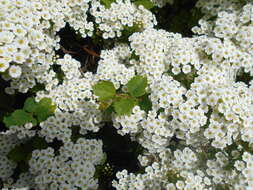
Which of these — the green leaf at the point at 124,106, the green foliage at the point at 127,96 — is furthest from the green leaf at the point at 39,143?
the green leaf at the point at 124,106

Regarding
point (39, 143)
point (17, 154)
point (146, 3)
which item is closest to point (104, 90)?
point (39, 143)

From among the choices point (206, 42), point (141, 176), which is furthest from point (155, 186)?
point (206, 42)

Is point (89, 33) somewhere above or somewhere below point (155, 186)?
above

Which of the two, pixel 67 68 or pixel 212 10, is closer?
pixel 67 68

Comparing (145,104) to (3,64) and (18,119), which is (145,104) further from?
(3,64)

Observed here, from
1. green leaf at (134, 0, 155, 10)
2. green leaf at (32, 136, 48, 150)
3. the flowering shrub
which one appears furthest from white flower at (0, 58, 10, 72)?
green leaf at (134, 0, 155, 10)

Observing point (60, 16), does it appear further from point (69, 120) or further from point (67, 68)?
point (69, 120)

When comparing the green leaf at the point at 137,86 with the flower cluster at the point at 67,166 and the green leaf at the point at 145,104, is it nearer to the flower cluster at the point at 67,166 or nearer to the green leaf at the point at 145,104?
the green leaf at the point at 145,104
